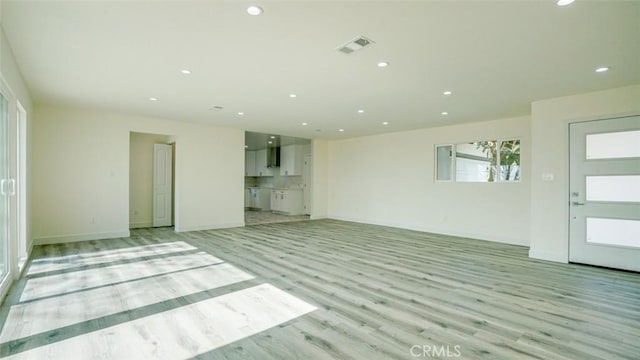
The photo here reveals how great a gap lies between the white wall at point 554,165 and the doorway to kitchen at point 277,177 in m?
6.55

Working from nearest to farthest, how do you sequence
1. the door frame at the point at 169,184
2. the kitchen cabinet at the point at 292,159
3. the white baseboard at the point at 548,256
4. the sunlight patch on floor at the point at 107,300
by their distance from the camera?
the sunlight patch on floor at the point at 107,300
the white baseboard at the point at 548,256
the door frame at the point at 169,184
the kitchen cabinet at the point at 292,159

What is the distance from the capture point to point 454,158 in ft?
23.5

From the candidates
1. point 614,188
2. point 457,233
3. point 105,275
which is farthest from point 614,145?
point 105,275

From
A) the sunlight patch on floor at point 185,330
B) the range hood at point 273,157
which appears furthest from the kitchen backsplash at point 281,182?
the sunlight patch on floor at point 185,330

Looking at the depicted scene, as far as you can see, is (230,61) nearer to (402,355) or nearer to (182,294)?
(182,294)

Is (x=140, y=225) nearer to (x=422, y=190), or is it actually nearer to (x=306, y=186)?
(x=306, y=186)

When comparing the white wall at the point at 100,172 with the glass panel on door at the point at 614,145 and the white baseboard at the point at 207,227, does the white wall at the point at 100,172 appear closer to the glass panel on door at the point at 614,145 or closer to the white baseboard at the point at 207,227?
the white baseboard at the point at 207,227

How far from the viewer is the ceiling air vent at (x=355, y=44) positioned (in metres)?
2.90

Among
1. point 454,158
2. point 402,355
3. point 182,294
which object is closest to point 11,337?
point 182,294

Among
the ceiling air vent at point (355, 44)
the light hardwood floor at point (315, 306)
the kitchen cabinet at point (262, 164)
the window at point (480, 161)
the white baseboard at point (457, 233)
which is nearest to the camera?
the light hardwood floor at point (315, 306)

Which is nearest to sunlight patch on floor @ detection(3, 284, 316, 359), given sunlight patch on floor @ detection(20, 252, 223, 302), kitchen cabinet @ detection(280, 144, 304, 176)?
sunlight patch on floor @ detection(20, 252, 223, 302)

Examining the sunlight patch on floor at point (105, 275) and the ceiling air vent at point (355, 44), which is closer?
the ceiling air vent at point (355, 44)

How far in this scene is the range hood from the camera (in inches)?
472

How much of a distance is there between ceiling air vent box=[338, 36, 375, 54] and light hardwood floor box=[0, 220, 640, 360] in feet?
8.39
